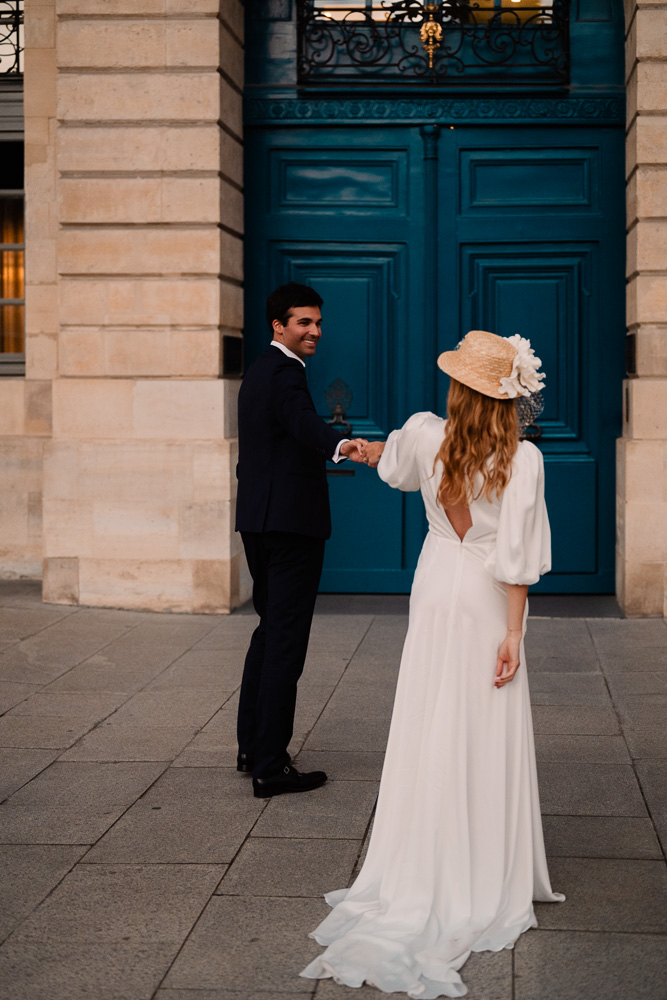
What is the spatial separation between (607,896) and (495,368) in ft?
5.62

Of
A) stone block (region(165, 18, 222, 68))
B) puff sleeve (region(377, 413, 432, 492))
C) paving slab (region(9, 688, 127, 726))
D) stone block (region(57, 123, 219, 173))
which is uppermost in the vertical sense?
stone block (region(165, 18, 222, 68))

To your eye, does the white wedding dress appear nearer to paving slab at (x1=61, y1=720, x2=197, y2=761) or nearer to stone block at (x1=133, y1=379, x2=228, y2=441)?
paving slab at (x1=61, y1=720, x2=197, y2=761)

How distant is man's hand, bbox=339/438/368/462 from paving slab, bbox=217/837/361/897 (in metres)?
1.41

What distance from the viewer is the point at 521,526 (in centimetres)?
380

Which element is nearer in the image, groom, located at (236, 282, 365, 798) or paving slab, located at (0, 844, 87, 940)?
paving slab, located at (0, 844, 87, 940)

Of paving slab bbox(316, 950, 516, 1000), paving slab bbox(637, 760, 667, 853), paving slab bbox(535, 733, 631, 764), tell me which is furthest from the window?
paving slab bbox(316, 950, 516, 1000)

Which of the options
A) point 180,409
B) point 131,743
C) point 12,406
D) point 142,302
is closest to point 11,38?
point 142,302

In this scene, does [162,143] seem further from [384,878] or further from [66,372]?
[384,878]

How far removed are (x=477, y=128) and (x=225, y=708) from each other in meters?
5.20

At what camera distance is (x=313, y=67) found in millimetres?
9664

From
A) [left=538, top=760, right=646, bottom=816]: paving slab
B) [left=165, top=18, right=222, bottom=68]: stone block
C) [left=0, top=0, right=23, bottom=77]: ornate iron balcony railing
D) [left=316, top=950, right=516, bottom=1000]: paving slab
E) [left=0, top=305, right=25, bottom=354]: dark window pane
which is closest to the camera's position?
[left=316, top=950, right=516, bottom=1000]: paving slab

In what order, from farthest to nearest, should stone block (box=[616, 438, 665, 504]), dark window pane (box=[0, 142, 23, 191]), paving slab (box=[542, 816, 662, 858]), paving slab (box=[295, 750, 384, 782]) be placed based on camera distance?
dark window pane (box=[0, 142, 23, 191]) → stone block (box=[616, 438, 665, 504]) → paving slab (box=[295, 750, 384, 782]) → paving slab (box=[542, 816, 662, 858])

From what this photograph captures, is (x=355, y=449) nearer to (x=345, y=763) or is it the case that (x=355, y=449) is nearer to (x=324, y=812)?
(x=324, y=812)

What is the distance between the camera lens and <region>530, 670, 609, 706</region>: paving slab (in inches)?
260
